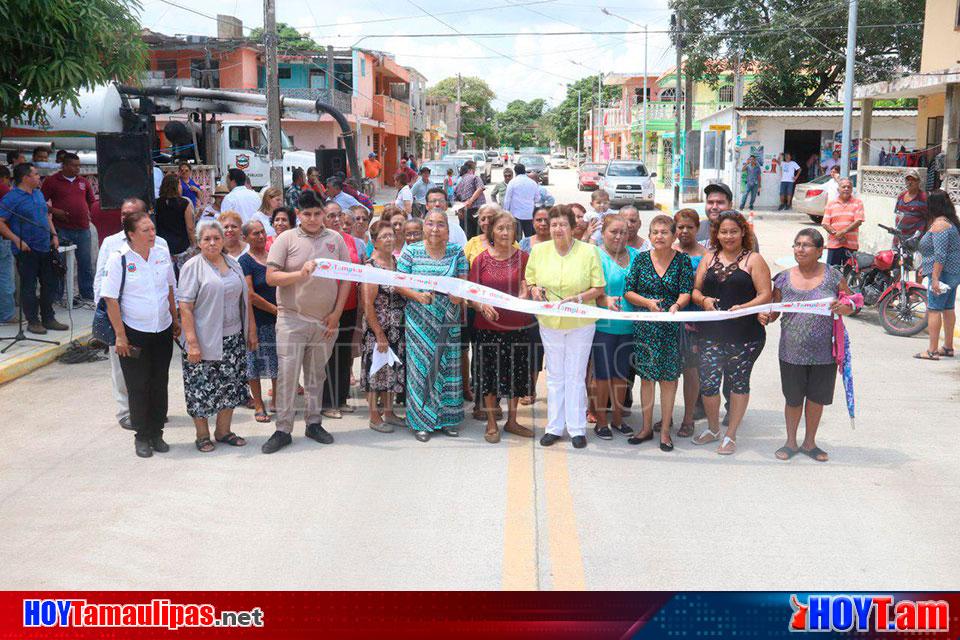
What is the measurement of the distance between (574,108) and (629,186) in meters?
81.7

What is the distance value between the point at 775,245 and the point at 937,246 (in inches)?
455

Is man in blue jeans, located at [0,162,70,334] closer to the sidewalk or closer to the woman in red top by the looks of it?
the sidewalk

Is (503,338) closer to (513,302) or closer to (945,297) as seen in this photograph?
(513,302)

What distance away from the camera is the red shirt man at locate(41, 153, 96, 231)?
1270cm

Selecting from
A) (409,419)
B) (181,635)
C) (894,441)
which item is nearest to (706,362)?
(894,441)

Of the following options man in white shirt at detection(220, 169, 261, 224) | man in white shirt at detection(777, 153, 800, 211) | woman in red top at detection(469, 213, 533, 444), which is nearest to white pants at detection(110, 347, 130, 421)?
woman in red top at detection(469, 213, 533, 444)

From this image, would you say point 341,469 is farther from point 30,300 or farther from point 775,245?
point 775,245

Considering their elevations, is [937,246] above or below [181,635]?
above

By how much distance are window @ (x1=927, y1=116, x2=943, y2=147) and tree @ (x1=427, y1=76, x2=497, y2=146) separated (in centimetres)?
9205

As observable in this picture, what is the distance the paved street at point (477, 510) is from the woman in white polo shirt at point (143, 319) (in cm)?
34

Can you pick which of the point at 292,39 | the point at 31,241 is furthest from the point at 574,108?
the point at 31,241

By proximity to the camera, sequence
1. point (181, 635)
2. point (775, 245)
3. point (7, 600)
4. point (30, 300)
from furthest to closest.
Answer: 1. point (775, 245)
2. point (30, 300)
3. point (7, 600)
4. point (181, 635)

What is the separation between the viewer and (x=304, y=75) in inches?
1848

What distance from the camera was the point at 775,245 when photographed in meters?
21.5
